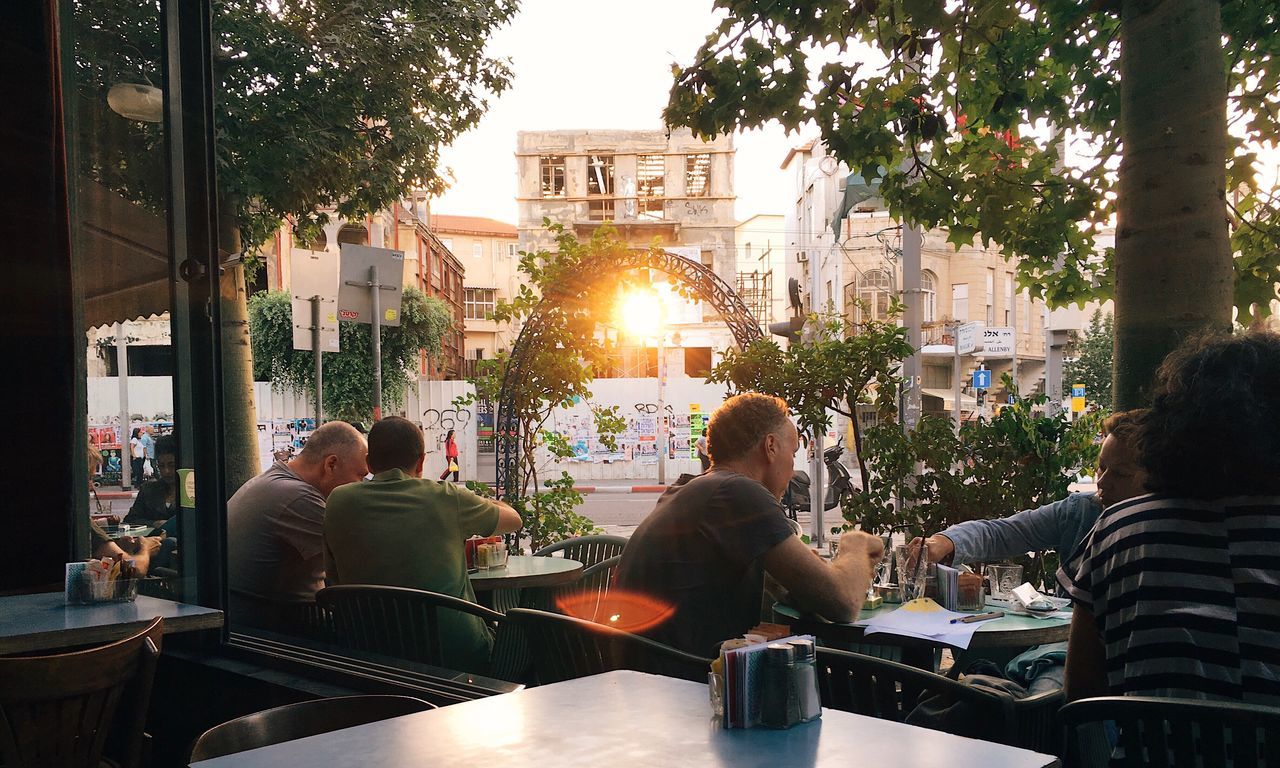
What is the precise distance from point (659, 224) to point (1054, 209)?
135 feet

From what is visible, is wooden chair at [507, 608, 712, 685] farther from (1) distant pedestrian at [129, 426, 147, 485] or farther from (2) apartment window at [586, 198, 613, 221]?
(2) apartment window at [586, 198, 613, 221]

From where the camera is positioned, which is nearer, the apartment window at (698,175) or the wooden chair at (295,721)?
the wooden chair at (295,721)

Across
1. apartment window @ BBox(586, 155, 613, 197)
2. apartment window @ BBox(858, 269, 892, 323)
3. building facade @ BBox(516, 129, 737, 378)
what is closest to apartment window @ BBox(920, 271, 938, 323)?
apartment window @ BBox(858, 269, 892, 323)

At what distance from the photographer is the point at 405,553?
161 inches

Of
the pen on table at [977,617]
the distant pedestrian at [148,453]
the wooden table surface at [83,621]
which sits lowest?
the pen on table at [977,617]

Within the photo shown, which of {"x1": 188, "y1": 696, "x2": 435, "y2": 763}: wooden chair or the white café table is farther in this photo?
{"x1": 188, "y1": 696, "x2": 435, "y2": 763}: wooden chair

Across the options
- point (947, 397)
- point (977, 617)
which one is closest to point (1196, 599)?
point (977, 617)

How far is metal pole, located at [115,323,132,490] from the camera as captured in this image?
168 inches

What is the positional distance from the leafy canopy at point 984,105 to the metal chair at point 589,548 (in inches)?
102

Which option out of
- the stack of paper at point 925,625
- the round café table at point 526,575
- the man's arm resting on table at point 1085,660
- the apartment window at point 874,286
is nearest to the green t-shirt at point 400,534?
the round café table at point 526,575

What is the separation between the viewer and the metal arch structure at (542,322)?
870cm

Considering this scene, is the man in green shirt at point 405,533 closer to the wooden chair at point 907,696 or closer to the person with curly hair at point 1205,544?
the wooden chair at point 907,696

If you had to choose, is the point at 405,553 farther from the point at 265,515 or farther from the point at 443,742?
the point at 443,742

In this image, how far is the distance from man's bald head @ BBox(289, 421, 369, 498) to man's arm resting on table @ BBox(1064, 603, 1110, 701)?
11.1 feet
